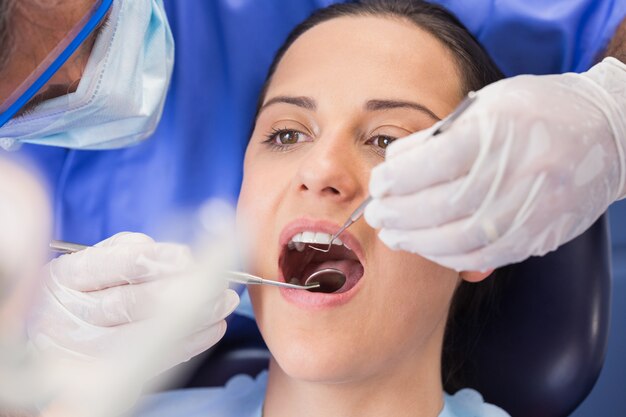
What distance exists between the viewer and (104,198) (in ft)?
5.91

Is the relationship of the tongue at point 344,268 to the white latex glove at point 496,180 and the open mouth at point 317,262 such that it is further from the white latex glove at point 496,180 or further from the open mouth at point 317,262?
the white latex glove at point 496,180

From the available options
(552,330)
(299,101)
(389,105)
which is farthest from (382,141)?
(552,330)

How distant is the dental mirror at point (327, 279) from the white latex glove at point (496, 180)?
331 mm

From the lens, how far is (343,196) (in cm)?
125

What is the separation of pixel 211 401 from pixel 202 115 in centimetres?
69

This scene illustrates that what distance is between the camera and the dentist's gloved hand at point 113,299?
1.19m

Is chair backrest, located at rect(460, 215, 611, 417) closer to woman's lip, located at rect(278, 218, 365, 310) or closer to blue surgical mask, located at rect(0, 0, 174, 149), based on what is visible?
woman's lip, located at rect(278, 218, 365, 310)

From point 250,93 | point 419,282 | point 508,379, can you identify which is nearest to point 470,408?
point 508,379

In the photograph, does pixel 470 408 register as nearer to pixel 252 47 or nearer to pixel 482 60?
pixel 482 60

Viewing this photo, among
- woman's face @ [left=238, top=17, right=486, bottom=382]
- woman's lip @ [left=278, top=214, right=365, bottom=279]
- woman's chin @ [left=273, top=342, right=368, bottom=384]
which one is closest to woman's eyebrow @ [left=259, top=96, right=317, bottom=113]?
woman's face @ [left=238, top=17, right=486, bottom=382]

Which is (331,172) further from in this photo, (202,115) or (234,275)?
(202,115)

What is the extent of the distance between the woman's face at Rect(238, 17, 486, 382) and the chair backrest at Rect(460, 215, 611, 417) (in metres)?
0.31

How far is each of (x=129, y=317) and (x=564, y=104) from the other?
2.55 feet

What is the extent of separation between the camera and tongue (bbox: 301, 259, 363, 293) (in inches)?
55.4
